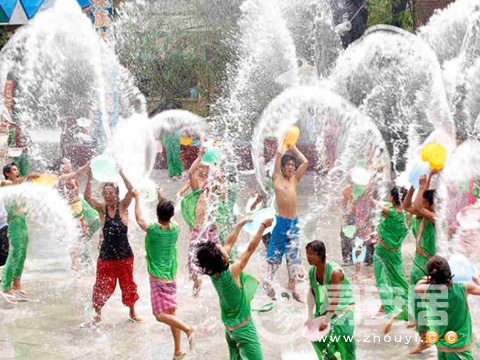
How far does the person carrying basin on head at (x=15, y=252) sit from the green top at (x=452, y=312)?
4844 millimetres

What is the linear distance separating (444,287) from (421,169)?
1.88 meters

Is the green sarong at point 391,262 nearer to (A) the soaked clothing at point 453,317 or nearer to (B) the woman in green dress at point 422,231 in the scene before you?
(B) the woman in green dress at point 422,231

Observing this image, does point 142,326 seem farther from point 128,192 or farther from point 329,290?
point 329,290

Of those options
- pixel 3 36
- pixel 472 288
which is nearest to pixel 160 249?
pixel 472 288

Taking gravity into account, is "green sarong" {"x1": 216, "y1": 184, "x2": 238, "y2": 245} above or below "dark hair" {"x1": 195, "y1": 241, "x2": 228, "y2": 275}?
above

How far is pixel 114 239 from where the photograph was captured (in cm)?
738

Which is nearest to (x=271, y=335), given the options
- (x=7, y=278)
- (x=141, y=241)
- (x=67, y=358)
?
(x=67, y=358)

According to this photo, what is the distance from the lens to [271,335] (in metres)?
6.98

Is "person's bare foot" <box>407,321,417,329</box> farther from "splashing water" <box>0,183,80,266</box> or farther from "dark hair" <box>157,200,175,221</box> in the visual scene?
"splashing water" <box>0,183,80,266</box>

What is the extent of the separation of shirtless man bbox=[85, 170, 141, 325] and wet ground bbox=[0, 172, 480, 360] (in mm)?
297

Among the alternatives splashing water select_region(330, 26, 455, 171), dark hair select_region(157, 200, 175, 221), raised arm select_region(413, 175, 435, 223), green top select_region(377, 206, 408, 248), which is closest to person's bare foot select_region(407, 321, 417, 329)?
green top select_region(377, 206, 408, 248)

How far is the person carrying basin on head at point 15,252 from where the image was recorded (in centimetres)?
831

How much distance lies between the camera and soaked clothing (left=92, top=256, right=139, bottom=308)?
7.41 m

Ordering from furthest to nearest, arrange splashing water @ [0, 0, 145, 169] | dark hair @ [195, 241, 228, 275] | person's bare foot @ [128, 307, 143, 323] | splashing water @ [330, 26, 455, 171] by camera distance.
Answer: splashing water @ [0, 0, 145, 169], splashing water @ [330, 26, 455, 171], person's bare foot @ [128, 307, 143, 323], dark hair @ [195, 241, 228, 275]
